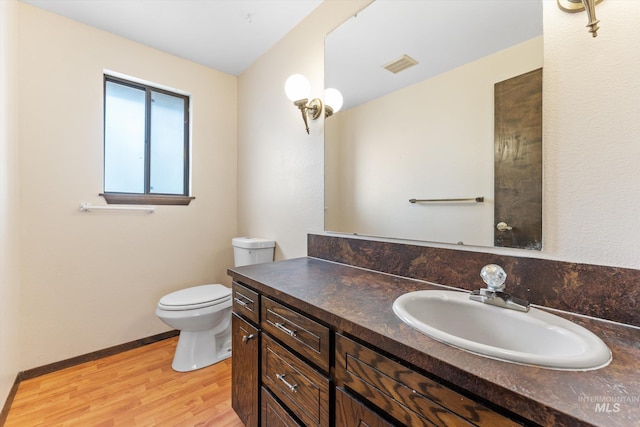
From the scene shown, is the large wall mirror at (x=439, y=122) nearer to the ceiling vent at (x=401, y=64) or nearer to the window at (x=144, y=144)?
the ceiling vent at (x=401, y=64)

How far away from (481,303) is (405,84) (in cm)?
98

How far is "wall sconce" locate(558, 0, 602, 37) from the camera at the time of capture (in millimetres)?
741

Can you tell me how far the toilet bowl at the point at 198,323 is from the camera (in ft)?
5.68

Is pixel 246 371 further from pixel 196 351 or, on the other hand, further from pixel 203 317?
pixel 196 351

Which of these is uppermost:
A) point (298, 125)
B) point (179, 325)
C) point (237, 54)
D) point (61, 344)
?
point (237, 54)

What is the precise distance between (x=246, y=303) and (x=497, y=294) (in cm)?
98

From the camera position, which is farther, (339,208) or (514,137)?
(339,208)

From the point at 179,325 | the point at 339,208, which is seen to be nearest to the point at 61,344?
the point at 179,325

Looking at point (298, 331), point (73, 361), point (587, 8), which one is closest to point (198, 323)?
point (73, 361)

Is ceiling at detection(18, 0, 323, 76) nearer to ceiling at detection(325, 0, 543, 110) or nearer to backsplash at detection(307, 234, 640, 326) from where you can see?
ceiling at detection(325, 0, 543, 110)

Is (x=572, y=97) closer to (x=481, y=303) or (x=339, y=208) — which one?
(x=481, y=303)

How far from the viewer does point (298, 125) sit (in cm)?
179

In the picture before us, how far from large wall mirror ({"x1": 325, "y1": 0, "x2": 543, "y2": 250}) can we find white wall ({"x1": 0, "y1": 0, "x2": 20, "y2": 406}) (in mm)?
1673

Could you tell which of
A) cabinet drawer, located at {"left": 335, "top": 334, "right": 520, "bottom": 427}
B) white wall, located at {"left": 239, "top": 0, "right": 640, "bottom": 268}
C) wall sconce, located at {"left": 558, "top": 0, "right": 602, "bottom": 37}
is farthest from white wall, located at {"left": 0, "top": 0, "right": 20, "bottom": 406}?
wall sconce, located at {"left": 558, "top": 0, "right": 602, "bottom": 37}
